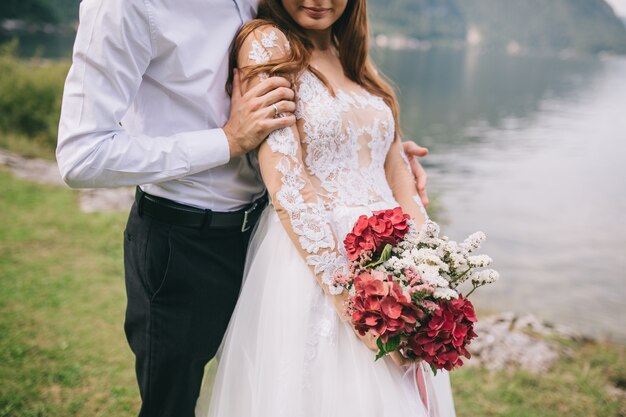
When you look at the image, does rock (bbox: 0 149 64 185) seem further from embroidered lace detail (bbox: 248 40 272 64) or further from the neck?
embroidered lace detail (bbox: 248 40 272 64)

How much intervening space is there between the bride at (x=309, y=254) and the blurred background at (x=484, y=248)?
0.70m

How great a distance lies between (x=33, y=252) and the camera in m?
5.28

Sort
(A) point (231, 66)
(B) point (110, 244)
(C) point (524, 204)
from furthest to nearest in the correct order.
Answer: (C) point (524, 204)
(B) point (110, 244)
(A) point (231, 66)

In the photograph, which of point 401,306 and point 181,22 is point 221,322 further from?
point 181,22

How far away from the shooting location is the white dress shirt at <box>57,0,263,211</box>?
163 cm

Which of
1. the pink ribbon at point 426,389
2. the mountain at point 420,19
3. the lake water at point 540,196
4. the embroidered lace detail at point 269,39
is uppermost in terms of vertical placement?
the embroidered lace detail at point 269,39

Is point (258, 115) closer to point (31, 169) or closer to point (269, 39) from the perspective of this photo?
point (269, 39)

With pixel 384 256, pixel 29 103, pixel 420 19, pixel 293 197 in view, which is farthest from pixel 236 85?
pixel 420 19

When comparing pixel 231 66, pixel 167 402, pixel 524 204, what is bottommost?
pixel 524 204

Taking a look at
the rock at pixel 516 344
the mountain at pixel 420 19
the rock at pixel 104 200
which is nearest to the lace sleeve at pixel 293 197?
the rock at pixel 516 344

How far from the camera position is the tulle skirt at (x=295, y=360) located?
1869mm

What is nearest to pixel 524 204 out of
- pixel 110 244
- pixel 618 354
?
pixel 618 354

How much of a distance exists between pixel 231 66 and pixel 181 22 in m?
0.27

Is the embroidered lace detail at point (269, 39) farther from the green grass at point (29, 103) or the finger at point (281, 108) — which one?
the green grass at point (29, 103)
